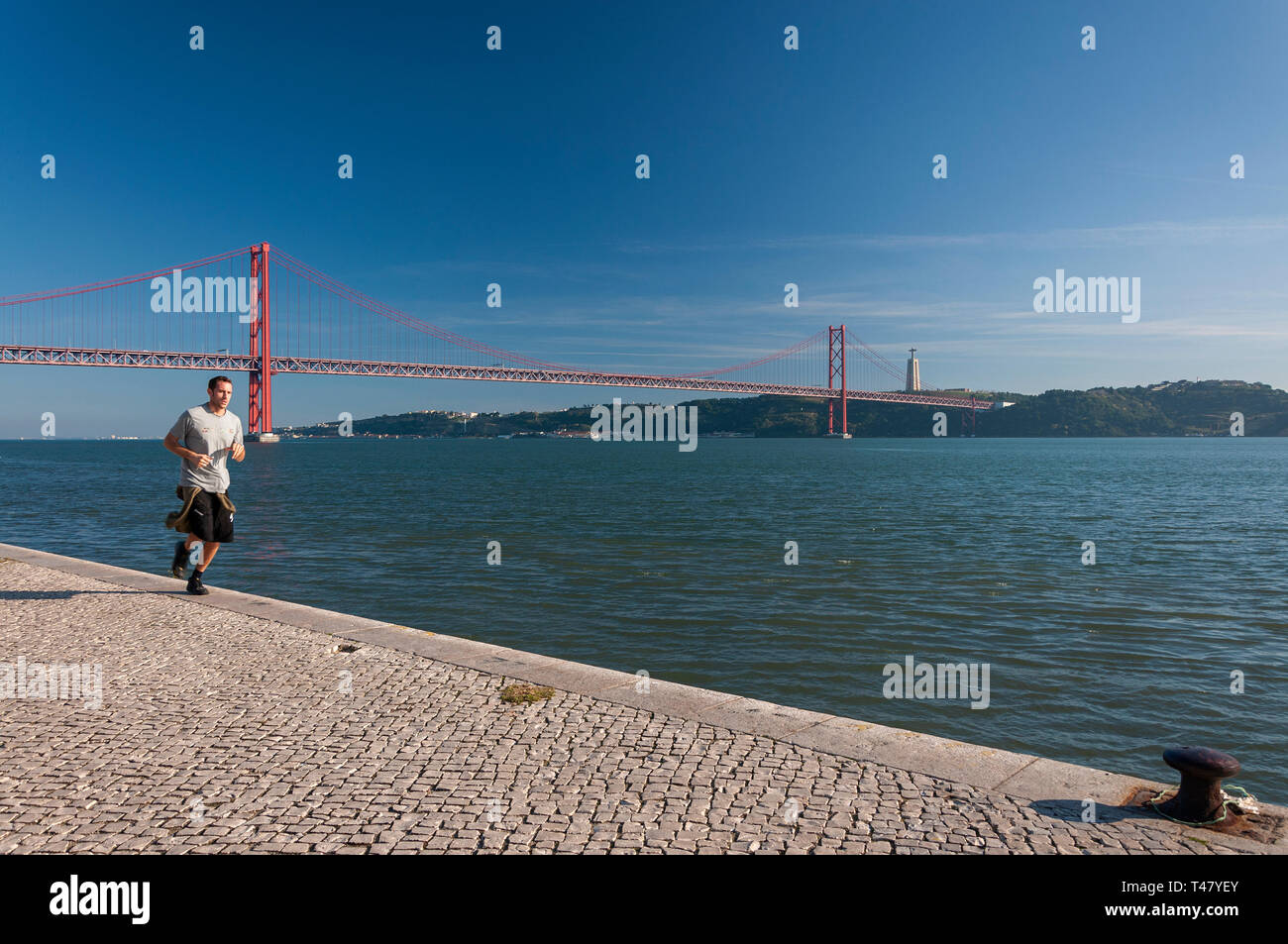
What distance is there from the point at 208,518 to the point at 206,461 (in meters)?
0.53

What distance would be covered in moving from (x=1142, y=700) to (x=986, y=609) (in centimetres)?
331

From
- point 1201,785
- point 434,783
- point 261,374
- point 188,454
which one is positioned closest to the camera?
point 1201,785

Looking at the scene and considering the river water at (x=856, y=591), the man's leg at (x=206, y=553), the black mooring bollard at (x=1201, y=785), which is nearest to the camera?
the black mooring bollard at (x=1201, y=785)

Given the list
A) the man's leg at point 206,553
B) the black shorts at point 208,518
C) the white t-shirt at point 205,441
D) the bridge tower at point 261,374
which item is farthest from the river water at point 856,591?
the bridge tower at point 261,374

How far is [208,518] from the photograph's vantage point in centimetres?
702

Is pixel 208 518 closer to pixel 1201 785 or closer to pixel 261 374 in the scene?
pixel 1201 785

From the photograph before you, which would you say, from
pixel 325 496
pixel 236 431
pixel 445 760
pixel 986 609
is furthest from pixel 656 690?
pixel 325 496

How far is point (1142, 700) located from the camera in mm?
6562

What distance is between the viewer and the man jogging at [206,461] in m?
6.87

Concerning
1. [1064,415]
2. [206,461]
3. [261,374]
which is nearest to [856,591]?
[206,461]

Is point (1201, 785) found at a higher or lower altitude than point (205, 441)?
lower

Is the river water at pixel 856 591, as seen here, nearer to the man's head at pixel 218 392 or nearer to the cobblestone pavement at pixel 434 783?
the cobblestone pavement at pixel 434 783

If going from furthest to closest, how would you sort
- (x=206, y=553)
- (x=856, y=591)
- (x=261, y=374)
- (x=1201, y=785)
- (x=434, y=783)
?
(x=261, y=374), (x=856, y=591), (x=206, y=553), (x=434, y=783), (x=1201, y=785)
